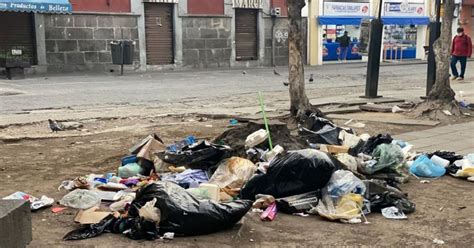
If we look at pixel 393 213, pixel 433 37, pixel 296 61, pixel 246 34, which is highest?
pixel 246 34

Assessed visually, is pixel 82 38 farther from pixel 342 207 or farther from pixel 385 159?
pixel 342 207

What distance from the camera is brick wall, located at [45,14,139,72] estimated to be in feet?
71.5

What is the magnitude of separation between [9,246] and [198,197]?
169 cm

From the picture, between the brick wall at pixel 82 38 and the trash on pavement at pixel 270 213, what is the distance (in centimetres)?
1857

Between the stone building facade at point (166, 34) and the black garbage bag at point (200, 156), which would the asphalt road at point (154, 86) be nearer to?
the stone building facade at point (166, 34)

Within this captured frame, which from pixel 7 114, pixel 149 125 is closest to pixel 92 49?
pixel 7 114

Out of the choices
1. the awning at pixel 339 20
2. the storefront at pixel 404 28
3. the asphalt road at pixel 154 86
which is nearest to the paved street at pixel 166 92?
the asphalt road at pixel 154 86

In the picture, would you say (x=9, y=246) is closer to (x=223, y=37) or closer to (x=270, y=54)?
(x=223, y=37)

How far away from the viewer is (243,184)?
543 cm

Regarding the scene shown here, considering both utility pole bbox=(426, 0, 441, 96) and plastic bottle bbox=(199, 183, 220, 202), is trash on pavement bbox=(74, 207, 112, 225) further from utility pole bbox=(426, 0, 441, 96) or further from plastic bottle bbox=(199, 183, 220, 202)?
utility pole bbox=(426, 0, 441, 96)

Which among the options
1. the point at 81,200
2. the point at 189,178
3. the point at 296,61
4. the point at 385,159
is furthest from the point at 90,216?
the point at 296,61

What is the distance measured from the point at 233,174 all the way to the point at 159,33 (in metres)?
20.0

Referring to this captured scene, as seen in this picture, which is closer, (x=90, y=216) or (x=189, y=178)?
(x=90, y=216)

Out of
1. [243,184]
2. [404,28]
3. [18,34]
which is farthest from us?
[404,28]
